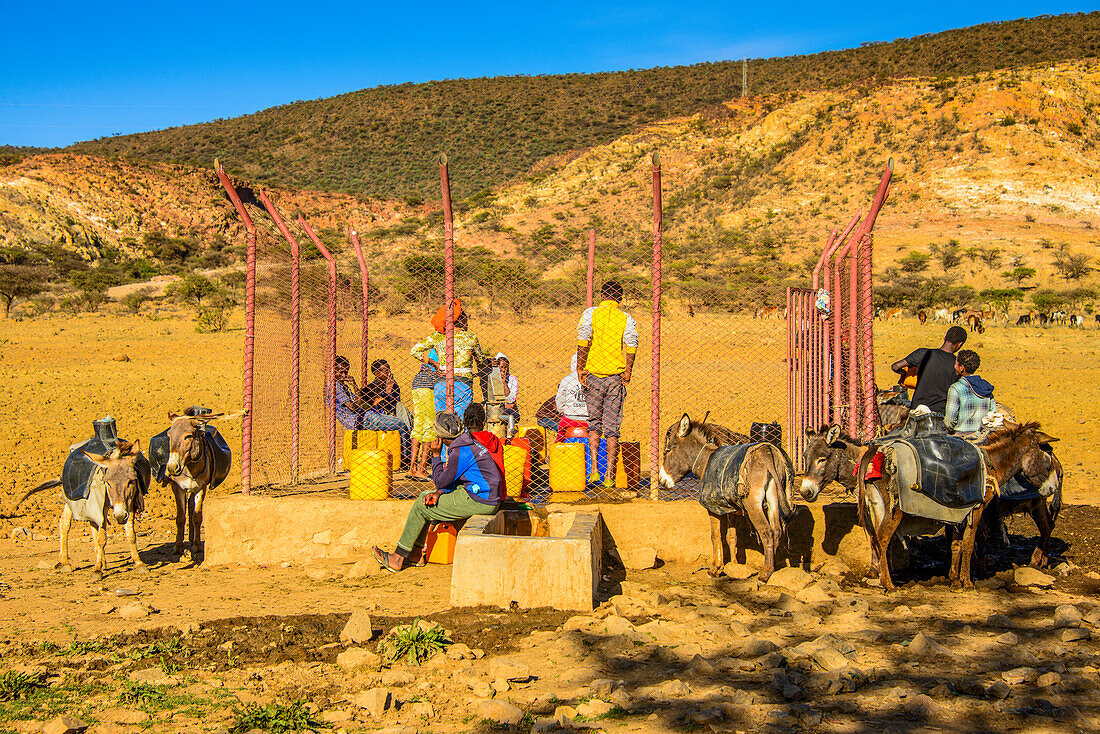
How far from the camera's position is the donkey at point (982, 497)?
6500mm

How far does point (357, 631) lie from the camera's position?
544 centimetres

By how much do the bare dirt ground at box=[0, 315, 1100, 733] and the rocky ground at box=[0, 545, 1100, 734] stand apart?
0.02m

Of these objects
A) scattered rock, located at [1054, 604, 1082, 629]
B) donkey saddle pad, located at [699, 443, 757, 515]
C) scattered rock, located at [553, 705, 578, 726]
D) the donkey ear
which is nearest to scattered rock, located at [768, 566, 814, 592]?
donkey saddle pad, located at [699, 443, 757, 515]

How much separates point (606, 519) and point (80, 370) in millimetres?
16870

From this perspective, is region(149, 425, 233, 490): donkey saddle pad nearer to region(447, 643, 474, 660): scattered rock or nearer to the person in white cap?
the person in white cap

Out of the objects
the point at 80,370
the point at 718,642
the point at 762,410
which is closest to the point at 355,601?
the point at 718,642

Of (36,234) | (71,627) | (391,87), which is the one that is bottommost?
(71,627)

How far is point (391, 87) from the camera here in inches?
3871

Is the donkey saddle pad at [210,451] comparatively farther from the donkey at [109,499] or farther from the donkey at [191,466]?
the donkey at [109,499]

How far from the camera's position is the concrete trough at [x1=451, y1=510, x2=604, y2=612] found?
Result: 19.7 ft

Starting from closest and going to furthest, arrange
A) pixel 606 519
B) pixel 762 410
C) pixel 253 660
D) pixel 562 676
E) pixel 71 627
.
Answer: pixel 562 676 → pixel 253 660 → pixel 71 627 → pixel 606 519 → pixel 762 410

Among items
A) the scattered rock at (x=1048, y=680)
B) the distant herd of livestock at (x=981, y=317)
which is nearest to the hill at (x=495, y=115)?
the distant herd of livestock at (x=981, y=317)

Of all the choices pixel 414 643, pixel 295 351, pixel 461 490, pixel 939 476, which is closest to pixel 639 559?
pixel 461 490

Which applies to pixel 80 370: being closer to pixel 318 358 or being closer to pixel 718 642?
pixel 318 358
